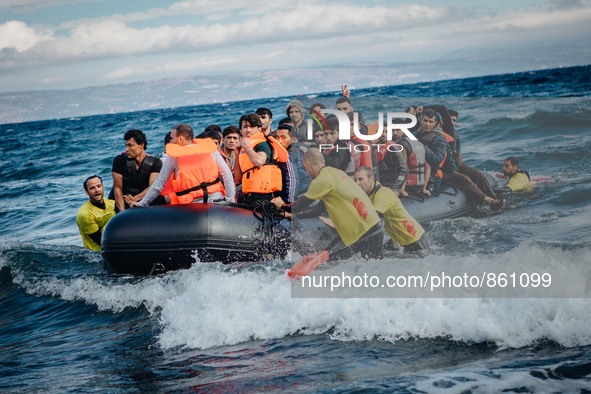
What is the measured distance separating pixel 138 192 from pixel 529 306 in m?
4.10

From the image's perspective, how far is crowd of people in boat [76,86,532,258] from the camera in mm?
5016

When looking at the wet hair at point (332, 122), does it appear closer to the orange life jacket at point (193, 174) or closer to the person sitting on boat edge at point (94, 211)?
the orange life jacket at point (193, 174)

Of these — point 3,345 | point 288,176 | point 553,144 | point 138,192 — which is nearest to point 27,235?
point 138,192

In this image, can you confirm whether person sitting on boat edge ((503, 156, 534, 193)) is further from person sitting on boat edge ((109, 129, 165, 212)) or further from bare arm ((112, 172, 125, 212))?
bare arm ((112, 172, 125, 212))

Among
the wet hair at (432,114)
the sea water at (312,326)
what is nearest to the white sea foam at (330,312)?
the sea water at (312,326)

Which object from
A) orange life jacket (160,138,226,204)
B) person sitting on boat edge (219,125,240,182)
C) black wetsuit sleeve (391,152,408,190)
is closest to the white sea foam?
black wetsuit sleeve (391,152,408,190)

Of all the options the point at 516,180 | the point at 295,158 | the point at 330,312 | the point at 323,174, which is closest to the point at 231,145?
the point at 295,158

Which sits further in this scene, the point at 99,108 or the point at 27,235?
the point at 99,108

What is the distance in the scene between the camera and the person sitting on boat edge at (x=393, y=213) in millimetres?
5012

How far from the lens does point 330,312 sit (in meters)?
4.78

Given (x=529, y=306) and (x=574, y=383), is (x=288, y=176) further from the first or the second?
(x=574, y=383)

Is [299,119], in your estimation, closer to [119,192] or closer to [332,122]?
[332,122]

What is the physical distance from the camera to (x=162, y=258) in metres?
5.98

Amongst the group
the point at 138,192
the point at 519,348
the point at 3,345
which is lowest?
the point at 3,345
